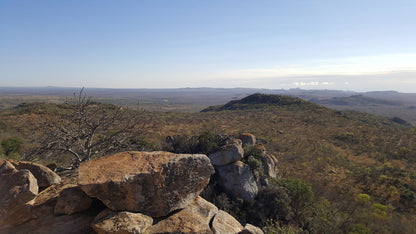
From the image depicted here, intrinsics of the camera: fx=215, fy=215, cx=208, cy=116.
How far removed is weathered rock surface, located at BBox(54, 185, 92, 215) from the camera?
14.3ft

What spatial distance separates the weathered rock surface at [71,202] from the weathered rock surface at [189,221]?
1.52 meters

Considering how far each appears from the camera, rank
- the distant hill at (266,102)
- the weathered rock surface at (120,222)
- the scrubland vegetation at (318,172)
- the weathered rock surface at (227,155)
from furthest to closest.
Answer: the distant hill at (266,102)
the weathered rock surface at (227,155)
the scrubland vegetation at (318,172)
the weathered rock surface at (120,222)

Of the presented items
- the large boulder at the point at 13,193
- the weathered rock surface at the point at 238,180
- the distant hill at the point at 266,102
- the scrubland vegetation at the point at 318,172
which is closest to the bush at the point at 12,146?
the scrubland vegetation at the point at 318,172

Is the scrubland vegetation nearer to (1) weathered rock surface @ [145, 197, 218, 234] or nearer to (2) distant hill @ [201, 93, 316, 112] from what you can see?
(1) weathered rock surface @ [145, 197, 218, 234]

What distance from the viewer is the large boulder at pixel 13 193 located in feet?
12.8

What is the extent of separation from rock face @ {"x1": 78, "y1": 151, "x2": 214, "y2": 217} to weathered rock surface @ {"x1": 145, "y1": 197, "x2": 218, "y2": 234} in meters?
0.17

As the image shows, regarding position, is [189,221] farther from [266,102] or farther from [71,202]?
[266,102]

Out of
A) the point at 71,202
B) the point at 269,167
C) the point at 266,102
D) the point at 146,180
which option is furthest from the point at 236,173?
the point at 266,102

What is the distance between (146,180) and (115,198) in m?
0.65

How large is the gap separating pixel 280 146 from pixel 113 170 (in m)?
20.8

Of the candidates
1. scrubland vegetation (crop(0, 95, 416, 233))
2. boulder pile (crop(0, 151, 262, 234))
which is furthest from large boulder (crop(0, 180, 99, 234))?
scrubland vegetation (crop(0, 95, 416, 233))

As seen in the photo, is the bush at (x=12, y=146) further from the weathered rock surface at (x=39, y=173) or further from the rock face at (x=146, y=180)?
the rock face at (x=146, y=180)

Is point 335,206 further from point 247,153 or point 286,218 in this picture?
point 247,153

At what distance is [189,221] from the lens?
15.4ft
